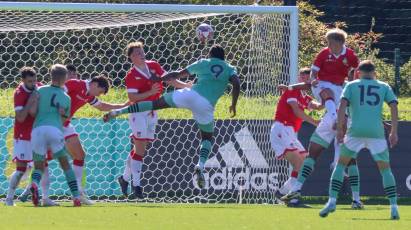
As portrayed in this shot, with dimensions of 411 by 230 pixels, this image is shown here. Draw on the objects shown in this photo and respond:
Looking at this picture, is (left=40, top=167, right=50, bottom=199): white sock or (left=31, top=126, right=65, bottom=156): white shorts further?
(left=40, top=167, right=50, bottom=199): white sock

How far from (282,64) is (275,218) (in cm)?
533

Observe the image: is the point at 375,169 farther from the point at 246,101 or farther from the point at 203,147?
the point at 203,147

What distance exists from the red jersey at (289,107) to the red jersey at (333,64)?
3.23 ft

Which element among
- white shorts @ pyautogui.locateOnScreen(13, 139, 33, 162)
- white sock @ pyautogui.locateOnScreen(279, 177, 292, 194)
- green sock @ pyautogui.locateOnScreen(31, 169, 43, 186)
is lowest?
white sock @ pyautogui.locateOnScreen(279, 177, 292, 194)

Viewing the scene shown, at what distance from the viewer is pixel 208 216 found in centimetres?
1284

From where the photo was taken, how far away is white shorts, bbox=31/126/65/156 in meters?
13.9

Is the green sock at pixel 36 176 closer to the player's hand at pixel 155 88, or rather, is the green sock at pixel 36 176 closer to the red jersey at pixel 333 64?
the player's hand at pixel 155 88

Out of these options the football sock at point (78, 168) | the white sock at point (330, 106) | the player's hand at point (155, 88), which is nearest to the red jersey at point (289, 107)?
the white sock at point (330, 106)

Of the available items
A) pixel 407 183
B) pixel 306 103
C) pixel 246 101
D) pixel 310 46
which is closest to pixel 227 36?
pixel 246 101

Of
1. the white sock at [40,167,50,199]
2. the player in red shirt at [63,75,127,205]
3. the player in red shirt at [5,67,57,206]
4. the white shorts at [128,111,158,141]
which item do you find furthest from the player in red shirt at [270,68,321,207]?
the player in red shirt at [5,67,57,206]

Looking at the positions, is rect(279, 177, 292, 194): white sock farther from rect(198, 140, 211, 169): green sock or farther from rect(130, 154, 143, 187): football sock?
rect(130, 154, 143, 187): football sock

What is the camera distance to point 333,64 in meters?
15.2

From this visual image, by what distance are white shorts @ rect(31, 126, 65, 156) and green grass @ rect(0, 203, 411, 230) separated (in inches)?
28.9

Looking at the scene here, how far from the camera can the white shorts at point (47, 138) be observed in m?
13.9
